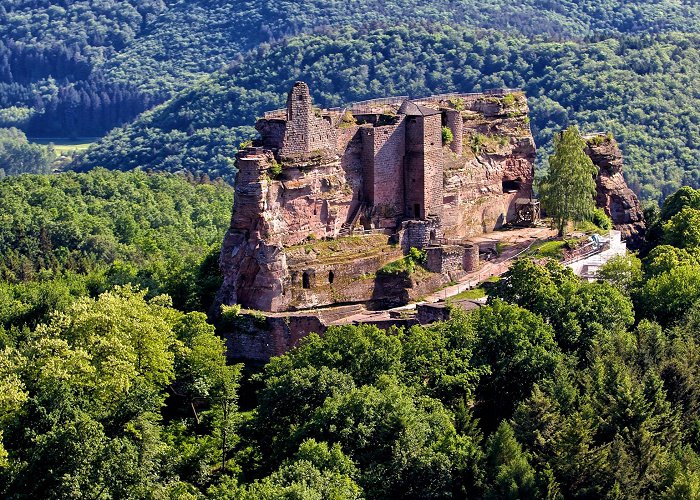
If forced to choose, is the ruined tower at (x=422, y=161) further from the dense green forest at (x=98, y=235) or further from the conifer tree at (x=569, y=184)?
the dense green forest at (x=98, y=235)

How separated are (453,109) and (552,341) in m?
24.1

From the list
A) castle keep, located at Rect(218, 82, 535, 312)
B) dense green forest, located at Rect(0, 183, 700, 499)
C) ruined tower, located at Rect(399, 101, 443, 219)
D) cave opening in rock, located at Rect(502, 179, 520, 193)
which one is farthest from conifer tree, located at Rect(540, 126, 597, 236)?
ruined tower, located at Rect(399, 101, 443, 219)

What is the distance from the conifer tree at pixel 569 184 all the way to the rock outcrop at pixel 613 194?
8.17 m

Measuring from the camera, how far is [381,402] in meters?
79.2

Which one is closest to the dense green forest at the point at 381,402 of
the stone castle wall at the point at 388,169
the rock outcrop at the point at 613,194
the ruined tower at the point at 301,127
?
the ruined tower at the point at 301,127

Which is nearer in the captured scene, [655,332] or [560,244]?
[655,332]

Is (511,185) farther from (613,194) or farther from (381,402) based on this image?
(381,402)

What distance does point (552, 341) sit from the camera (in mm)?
88125

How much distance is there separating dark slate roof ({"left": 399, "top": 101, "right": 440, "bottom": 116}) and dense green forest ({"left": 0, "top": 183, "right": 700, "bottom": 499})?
1346 cm

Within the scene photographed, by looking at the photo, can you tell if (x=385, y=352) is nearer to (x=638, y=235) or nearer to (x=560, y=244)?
(x=560, y=244)

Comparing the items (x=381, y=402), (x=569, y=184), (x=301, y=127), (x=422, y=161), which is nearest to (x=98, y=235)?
(x=422, y=161)

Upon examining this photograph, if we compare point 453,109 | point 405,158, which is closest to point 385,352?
point 405,158

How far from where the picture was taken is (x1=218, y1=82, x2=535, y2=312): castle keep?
303ft

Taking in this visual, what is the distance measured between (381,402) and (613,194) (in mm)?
42935
